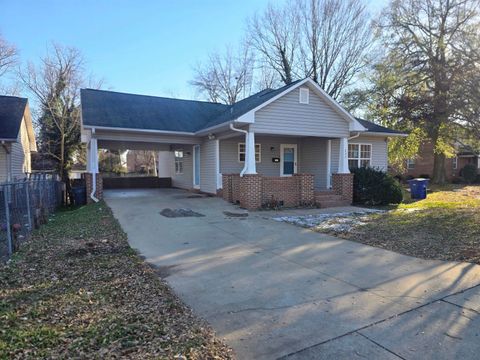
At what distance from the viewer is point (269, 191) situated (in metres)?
12.7

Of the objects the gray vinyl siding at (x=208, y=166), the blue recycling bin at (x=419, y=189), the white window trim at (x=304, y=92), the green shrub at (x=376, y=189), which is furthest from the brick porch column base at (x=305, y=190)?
the blue recycling bin at (x=419, y=189)

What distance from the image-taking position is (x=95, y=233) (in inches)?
316

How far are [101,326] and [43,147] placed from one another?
85.2 ft

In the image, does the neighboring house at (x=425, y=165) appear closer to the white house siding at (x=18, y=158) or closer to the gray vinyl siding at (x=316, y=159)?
the gray vinyl siding at (x=316, y=159)

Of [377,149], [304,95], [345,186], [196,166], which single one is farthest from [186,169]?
[377,149]

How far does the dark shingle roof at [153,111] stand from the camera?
14.3 meters

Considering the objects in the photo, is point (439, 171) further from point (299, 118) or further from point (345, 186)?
point (299, 118)

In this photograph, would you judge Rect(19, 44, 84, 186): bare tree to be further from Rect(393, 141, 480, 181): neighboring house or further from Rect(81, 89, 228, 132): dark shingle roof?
Rect(393, 141, 480, 181): neighboring house

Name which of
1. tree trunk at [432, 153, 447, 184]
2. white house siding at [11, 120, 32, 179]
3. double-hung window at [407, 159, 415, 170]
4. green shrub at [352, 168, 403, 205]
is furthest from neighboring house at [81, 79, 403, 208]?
double-hung window at [407, 159, 415, 170]

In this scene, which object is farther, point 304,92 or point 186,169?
point 186,169

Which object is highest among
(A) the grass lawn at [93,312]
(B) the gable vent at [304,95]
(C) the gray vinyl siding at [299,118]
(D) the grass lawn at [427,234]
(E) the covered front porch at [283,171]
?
(B) the gable vent at [304,95]

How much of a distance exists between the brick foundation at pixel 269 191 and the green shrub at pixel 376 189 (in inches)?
102

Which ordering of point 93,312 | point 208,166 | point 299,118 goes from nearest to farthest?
1. point 93,312
2. point 299,118
3. point 208,166

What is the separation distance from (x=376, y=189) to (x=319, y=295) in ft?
36.3
